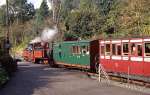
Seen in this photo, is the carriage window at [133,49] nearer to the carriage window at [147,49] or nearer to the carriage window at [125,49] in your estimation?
the carriage window at [125,49]

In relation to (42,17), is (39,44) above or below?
below

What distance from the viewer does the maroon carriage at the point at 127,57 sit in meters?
24.8

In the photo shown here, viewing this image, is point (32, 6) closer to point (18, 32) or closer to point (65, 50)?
point (18, 32)

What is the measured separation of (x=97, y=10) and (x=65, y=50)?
994 inches

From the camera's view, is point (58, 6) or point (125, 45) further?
point (58, 6)

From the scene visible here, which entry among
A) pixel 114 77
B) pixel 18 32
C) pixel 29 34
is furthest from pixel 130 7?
pixel 18 32

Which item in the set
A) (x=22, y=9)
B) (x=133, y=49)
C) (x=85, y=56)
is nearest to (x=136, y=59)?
(x=133, y=49)


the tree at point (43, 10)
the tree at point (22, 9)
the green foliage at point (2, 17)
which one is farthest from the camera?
the tree at point (22, 9)

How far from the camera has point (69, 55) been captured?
38.7 meters

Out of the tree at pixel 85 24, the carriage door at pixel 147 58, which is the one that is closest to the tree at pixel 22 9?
the tree at pixel 85 24

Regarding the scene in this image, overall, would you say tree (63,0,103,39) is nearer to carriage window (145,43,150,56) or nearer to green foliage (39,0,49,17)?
carriage window (145,43,150,56)

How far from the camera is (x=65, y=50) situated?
131 feet

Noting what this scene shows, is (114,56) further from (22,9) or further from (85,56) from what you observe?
(22,9)

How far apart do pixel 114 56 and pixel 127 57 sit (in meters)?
2.01
